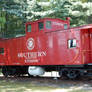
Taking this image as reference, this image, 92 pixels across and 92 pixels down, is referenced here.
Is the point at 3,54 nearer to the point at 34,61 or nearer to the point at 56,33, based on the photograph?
the point at 34,61

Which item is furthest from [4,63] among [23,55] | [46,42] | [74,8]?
[74,8]

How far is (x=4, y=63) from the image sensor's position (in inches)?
604

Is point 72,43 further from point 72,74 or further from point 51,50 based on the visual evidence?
point 72,74

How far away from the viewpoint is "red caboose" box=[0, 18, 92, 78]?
36.0 ft

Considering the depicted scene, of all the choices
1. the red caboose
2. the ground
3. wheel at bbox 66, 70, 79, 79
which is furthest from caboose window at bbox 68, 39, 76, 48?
the ground

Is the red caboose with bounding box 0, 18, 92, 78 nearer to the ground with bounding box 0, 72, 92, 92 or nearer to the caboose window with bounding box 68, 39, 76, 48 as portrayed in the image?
the caboose window with bounding box 68, 39, 76, 48

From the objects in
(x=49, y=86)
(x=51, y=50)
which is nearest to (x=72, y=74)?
(x=51, y=50)

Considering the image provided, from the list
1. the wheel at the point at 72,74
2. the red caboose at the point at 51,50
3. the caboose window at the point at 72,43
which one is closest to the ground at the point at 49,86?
the wheel at the point at 72,74

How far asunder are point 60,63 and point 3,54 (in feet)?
19.4

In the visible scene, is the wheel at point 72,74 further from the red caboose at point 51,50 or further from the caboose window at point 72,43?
the caboose window at point 72,43

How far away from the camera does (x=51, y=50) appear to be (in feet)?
39.7

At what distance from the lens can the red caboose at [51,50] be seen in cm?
1097

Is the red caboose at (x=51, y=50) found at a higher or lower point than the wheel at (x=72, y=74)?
higher

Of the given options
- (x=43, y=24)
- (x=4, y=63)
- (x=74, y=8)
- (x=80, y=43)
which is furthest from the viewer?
(x=74, y=8)
